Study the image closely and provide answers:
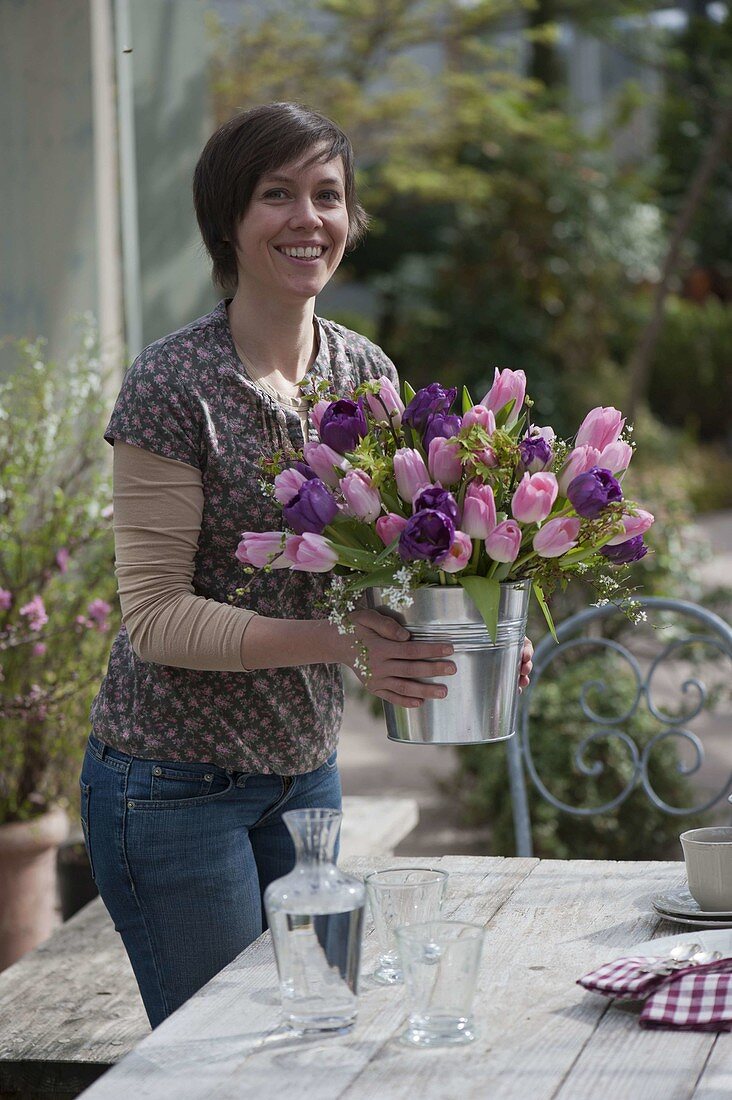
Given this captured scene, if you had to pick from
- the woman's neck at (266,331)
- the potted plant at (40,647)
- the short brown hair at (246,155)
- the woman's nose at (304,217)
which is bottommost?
the potted plant at (40,647)

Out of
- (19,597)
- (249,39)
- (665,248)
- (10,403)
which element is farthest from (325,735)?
(665,248)

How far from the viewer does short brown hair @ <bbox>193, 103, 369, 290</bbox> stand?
1972mm

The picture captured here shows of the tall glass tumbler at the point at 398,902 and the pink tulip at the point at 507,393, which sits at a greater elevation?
the pink tulip at the point at 507,393

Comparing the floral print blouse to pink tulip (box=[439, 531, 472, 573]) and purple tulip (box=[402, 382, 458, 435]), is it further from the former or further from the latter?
pink tulip (box=[439, 531, 472, 573])

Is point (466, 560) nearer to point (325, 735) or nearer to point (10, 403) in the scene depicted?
point (325, 735)

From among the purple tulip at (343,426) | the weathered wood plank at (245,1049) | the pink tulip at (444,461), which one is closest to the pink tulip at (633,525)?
the pink tulip at (444,461)

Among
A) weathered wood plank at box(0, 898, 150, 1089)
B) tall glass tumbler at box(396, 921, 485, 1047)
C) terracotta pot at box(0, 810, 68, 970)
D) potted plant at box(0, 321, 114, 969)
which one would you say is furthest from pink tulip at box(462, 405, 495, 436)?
terracotta pot at box(0, 810, 68, 970)

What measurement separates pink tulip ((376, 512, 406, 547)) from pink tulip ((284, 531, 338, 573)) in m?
0.06

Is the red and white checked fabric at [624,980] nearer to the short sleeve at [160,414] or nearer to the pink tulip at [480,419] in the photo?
the pink tulip at [480,419]

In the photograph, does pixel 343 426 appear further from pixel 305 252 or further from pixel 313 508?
pixel 305 252

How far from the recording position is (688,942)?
5.38ft

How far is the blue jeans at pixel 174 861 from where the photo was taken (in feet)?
6.42

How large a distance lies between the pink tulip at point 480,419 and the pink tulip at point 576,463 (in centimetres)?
10

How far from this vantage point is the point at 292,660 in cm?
184
